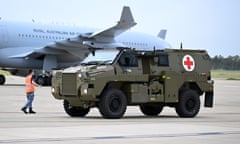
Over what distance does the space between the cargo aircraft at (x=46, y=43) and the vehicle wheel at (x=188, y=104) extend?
88.3 ft

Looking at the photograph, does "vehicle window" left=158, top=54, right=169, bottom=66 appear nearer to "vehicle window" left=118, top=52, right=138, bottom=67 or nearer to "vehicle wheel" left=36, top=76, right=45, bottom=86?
"vehicle window" left=118, top=52, right=138, bottom=67

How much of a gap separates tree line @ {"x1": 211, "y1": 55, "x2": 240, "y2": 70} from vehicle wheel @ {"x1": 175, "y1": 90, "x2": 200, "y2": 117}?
421 feet

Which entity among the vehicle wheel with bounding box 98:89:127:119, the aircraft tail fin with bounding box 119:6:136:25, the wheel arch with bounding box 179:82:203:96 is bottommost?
the vehicle wheel with bounding box 98:89:127:119

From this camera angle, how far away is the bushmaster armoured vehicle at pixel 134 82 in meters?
22.5

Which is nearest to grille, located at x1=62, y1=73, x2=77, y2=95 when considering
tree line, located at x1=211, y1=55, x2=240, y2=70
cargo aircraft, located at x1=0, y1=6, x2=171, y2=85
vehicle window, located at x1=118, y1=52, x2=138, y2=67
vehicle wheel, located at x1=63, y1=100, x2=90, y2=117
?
vehicle wheel, located at x1=63, y1=100, x2=90, y2=117

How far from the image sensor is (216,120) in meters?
22.3

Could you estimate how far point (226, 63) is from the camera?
556ft

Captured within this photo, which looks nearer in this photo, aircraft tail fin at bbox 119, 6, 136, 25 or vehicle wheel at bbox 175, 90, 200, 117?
vehicle wheel at bbox 175, 90, 200, 117

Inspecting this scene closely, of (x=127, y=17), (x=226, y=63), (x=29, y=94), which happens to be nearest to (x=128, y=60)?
(x=29, y=94)

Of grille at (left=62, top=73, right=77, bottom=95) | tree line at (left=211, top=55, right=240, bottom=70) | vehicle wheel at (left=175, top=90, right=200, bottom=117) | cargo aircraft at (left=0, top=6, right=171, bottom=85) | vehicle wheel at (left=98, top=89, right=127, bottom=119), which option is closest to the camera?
vehicle wheel at (left=98, top=89, right=127, bottom=119)

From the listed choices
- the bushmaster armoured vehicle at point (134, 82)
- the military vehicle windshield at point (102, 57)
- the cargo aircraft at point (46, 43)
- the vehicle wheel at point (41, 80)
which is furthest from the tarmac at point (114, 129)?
the cargo aircraft at point (46, 43)

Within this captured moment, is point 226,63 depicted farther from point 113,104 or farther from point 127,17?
point 113,104

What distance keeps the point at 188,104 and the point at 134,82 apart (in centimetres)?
193

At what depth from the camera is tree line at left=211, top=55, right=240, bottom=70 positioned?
6224 inches
